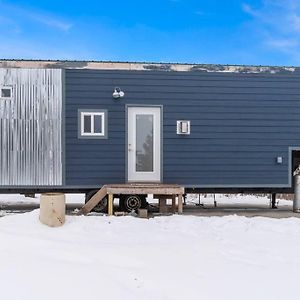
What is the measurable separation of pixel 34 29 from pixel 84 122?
767 centimetres

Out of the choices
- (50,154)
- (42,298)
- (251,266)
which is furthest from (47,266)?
(50,154)

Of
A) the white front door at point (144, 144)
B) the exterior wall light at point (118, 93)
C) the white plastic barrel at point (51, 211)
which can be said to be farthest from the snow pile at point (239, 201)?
the white plastic barrel at point (51, 211)

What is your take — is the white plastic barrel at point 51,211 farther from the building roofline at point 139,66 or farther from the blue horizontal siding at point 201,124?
the building roofline at point 139,66

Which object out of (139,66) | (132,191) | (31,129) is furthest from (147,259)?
(139,66)

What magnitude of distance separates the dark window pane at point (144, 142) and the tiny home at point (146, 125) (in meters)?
0.02

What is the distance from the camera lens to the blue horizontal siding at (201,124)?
849 cm

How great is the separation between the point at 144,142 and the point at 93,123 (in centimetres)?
122

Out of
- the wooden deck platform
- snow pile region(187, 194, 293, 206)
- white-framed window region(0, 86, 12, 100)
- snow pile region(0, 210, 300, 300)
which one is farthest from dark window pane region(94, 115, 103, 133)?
snow pile region(187, 194, 293, 206)

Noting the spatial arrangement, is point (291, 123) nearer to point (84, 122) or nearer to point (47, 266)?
point (84, 122)

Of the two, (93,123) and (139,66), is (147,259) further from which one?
(139,66)

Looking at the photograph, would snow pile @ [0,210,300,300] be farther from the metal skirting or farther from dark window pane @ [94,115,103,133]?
dark window pane @ [94,115,103,133]

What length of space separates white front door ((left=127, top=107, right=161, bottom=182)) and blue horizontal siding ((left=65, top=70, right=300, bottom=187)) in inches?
6.5

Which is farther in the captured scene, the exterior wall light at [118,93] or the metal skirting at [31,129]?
the exterior wall light at [118,93]

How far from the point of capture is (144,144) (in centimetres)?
862
